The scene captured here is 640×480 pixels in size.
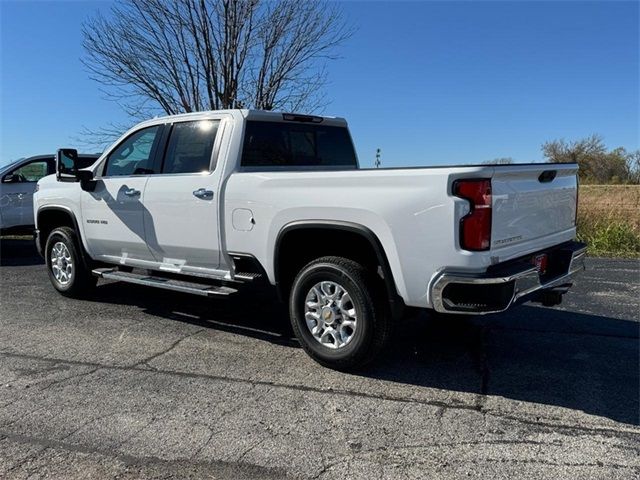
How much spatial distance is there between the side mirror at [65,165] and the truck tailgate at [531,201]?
15.4 feet

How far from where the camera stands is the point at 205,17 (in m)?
13.2

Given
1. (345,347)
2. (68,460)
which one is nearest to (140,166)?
(345,347)

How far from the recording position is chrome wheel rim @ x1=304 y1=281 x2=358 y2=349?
427 cm

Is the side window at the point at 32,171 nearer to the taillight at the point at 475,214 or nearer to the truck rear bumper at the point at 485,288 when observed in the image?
the truck rear bumper at the point at 485,288

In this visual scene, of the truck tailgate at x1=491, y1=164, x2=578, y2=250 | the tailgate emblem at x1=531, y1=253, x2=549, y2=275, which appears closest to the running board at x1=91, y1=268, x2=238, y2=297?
the truck tailgate at x1=491, y1=164, x2=578, y2=250

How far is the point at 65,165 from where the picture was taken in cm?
651

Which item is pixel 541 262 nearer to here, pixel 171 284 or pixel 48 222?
pixel 171 284

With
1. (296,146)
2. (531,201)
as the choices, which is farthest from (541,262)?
(296,146)

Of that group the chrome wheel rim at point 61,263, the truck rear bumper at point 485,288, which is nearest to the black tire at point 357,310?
the truck rear bumper at point 485,288

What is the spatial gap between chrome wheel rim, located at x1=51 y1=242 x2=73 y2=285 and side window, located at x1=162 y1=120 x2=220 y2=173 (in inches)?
85.0

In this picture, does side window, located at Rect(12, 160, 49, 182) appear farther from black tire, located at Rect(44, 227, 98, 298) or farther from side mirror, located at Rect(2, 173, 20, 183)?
black tire, located at Rect(44, 227, 98, 298)

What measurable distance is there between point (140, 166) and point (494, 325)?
397 cm

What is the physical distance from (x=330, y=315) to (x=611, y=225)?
10354 mm

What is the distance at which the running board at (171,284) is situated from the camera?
496 cm
